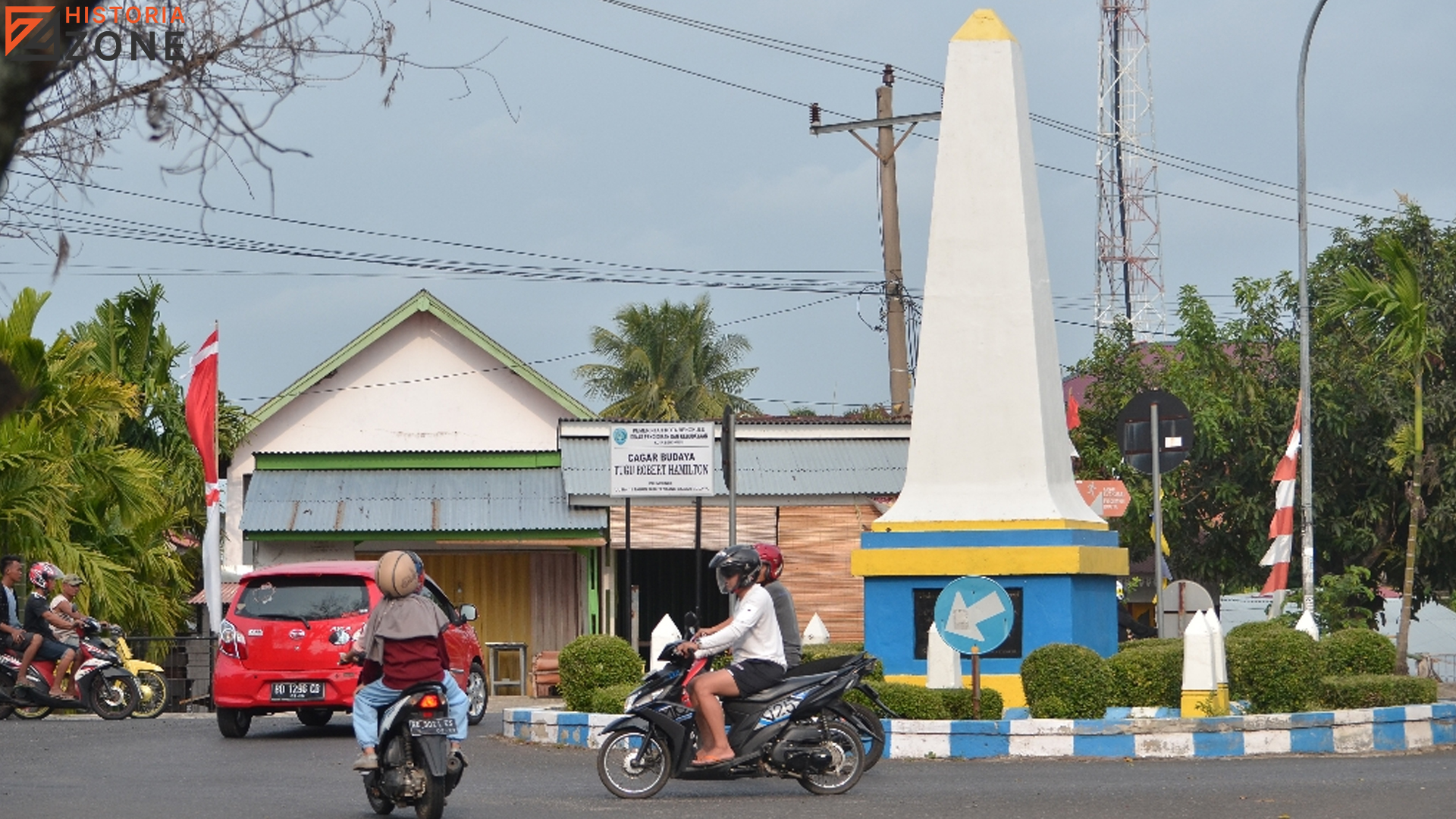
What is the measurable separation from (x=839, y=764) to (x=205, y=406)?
15025 millimetres

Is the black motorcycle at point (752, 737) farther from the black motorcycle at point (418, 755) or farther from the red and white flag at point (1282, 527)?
the red and white flag at point (1282, 527)

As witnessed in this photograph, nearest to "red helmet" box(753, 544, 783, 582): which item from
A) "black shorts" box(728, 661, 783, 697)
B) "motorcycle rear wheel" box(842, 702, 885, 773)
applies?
"black shorts" box(728, 661, 783, 697)

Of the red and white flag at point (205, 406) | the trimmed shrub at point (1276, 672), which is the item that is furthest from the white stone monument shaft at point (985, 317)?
the red and white flag at point (205, 406)

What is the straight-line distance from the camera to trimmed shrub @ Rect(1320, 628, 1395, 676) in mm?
16891

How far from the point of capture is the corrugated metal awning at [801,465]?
96.6 ft

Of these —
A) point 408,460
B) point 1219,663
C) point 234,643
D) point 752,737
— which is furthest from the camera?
point 408,460

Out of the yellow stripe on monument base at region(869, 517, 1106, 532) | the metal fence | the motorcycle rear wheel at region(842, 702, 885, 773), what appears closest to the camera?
the motorcycle rear wheel at region(842, 702, 885, 773)

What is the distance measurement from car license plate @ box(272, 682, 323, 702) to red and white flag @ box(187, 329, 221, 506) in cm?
786

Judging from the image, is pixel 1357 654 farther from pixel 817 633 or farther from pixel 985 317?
pixel 817 633

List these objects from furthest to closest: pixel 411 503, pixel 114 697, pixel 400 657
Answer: pixel 411 503, pixel 114 697, pixel 400 657

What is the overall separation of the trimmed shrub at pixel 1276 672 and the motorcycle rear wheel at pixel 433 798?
7.55 metres

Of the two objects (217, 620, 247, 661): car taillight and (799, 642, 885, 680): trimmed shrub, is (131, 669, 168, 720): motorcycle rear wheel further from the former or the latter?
(799, 642, 885, 680): trimmed shrub

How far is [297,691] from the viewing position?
1681 centimetres

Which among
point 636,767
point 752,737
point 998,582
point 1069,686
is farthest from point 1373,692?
point 636,767
